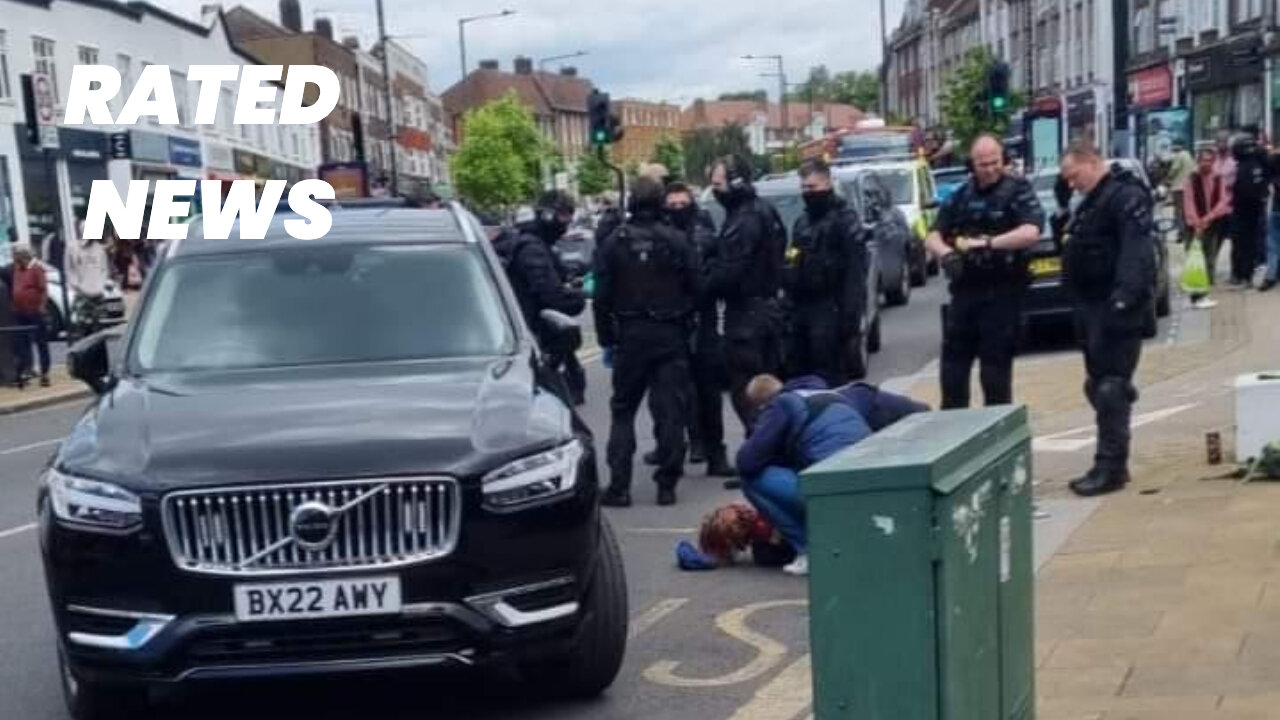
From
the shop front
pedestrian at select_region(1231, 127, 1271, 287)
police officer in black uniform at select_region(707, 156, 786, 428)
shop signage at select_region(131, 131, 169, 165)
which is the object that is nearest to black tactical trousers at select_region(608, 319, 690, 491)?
police officer in black uniform at select_region(707, 156, 786, 428)

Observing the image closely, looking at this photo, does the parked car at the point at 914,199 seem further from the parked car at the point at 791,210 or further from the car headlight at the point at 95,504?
the car headlight at the point at 95,504

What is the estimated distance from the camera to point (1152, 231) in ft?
31.2

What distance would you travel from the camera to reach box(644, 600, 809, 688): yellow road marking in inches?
273

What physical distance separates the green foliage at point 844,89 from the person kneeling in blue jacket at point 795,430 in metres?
155

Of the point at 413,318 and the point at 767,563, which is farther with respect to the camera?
the point at 767,563

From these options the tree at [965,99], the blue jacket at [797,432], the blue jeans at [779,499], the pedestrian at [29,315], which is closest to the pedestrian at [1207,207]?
the blue jeans at [779,499]

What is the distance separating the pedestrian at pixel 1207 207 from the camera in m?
20.5

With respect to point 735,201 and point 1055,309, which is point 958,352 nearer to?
point 735,201

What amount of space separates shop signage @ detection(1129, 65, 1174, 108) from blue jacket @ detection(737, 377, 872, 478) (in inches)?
1976

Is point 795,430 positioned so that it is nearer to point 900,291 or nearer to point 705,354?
point 705,354

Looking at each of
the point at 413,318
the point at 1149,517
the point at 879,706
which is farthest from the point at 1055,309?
the point at 879,706

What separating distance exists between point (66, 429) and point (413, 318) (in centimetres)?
1169

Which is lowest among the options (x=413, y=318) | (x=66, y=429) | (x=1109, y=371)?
(x=66, y=429)

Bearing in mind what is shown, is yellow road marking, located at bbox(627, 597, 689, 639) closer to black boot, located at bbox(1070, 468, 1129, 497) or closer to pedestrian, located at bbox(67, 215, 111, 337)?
black boot, located at bbox(1070, 468, 1129, 497)
